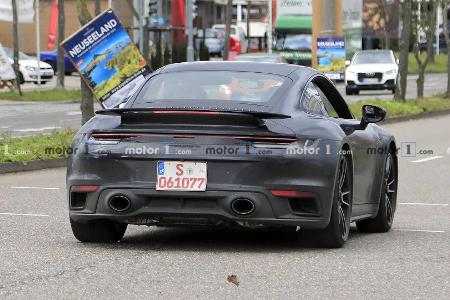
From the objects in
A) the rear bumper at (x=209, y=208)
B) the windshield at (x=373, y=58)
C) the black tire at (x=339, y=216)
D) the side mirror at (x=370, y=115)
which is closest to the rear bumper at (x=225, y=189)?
the rear bumper at (x=209, y=208)

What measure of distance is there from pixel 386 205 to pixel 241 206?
8.66 ft

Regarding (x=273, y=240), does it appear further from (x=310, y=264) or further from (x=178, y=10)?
(x=178, y=10)

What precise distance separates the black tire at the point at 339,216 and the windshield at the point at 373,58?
39384 mm

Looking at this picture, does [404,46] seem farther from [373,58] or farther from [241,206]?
[241,206]

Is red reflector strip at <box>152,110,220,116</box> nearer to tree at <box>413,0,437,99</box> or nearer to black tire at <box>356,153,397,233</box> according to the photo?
black tire at <box>356,153,397,233</box>

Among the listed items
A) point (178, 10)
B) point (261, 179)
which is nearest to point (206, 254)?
point (261, 179)

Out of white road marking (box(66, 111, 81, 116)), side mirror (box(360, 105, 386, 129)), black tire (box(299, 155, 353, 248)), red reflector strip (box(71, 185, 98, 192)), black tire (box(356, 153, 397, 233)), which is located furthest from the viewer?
white road marking (box(66, 111, 81, 116))

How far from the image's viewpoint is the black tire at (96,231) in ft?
33.1

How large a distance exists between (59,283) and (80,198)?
5.95 feet

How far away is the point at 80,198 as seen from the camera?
9914 mm

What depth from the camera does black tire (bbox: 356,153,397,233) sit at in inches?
459

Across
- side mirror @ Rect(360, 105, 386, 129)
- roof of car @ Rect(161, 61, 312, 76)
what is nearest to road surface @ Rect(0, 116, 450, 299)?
side mirror @ Rect(360, 105, 386, 129)

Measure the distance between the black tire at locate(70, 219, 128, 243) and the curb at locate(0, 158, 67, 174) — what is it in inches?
320

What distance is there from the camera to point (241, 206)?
948cm
